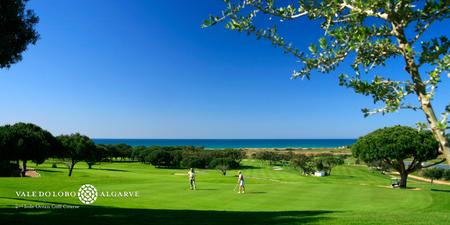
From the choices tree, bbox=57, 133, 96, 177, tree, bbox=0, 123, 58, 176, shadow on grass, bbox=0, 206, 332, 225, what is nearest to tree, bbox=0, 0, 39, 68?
shadow on grass, bbox=0, 206, 332, 225

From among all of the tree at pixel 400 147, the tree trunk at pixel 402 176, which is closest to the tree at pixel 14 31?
the tree at pixel 400 147

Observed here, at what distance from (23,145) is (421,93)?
60689mm

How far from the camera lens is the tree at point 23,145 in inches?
2206

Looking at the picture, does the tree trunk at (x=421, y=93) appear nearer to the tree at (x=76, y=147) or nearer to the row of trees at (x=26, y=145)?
the row of trees at (x=26, y=145)

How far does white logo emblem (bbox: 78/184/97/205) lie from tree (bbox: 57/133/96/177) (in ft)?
129

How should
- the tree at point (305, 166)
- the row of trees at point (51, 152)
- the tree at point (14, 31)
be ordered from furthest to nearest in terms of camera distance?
the tree at point (305, 166) < the row of trees at point (51, 152) < the tree at point (14, 31)

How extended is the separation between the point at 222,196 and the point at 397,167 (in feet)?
82.8

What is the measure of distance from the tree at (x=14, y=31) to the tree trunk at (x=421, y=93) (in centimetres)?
1223

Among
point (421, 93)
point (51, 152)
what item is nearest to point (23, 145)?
point (51, 152)

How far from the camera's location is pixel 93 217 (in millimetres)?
15289

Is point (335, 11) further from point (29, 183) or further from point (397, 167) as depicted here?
point (397, 167)

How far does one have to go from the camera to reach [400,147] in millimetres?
39531

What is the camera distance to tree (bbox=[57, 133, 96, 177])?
220 ft

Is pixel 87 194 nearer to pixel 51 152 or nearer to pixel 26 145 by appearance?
pixel 26 145
